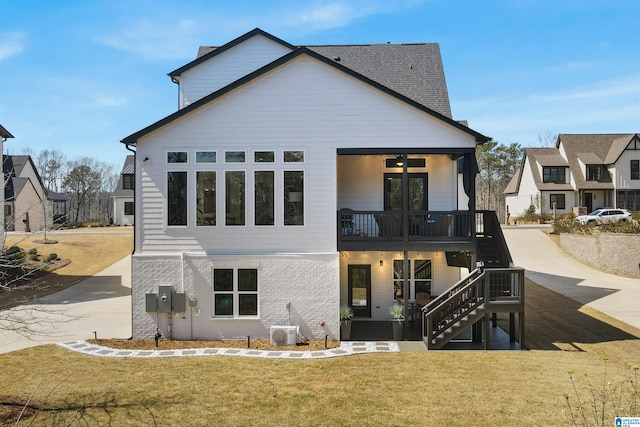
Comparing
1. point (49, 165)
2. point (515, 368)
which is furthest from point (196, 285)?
point (49, 165)

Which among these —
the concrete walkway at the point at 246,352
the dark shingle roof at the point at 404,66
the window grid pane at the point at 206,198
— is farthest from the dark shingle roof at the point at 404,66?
the concrete walkway at the point at 246,352

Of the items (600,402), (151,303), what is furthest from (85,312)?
(600,402)

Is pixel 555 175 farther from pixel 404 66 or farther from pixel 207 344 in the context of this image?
pixel 207 344

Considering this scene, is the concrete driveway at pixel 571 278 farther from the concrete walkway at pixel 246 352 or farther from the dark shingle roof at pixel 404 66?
the dark shingle roof at pixel 404 66

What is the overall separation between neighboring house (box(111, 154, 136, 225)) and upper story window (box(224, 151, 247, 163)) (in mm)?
40157

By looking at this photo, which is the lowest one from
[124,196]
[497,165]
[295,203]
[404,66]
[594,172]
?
[295,203]

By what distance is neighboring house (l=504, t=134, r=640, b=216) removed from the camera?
4384 cm

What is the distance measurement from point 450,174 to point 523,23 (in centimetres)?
729

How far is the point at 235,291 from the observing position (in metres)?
14.0

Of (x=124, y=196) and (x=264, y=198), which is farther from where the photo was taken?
(x=124, y=196)

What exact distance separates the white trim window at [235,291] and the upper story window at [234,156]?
11.6 feet

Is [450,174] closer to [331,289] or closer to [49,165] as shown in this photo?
[331,289]

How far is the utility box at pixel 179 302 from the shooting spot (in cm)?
1378

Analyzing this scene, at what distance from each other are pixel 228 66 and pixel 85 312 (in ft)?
39.6
